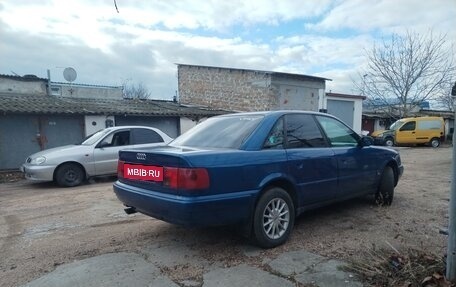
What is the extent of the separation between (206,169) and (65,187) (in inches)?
265

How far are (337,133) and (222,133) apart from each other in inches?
73.3

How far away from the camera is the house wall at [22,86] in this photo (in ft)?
59.6

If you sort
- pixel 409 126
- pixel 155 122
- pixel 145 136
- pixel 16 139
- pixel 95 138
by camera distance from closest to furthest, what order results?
pixel 95 138 → pixel 145 136 → pixel 16 139 → pixel 155 122 → pixel 409 126

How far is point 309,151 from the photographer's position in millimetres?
4637

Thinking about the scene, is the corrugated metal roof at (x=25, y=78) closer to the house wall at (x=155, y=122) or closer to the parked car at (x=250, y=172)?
the house wall at (x=155, y=122)

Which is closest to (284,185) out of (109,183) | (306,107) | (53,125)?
(109,183)

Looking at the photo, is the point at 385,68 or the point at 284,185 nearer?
the point at 284,185

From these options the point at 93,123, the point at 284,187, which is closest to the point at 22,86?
the point at 93,123

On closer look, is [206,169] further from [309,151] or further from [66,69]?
[66,69]

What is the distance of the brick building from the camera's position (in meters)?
20.1

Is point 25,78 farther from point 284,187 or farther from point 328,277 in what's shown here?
point 328,277

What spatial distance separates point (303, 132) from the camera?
4.77m

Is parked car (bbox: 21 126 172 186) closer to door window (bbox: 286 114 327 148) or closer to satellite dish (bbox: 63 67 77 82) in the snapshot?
door window (bbox: 286 114 327 148)

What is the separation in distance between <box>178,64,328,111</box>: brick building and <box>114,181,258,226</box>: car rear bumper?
16374 mm
